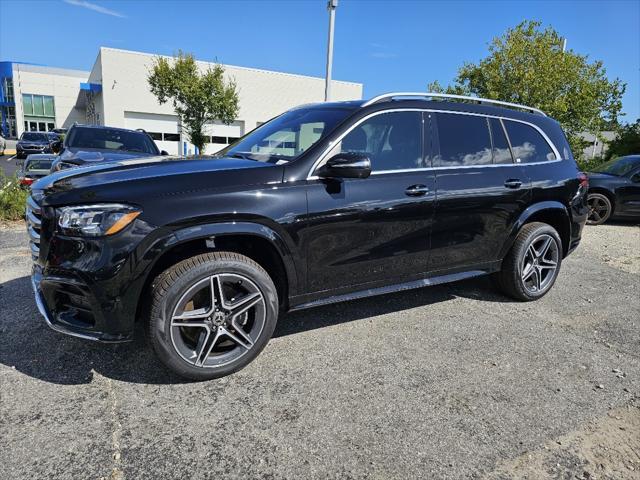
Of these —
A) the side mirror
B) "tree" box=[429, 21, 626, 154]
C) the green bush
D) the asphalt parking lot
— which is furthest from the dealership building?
the side mirror

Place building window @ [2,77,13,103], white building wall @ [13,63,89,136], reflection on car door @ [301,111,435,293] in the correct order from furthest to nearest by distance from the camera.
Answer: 1. building window @ [2,77,13,103]
2. white building wall @ [13,63,89,136]
3. reflection on car door @ [301,111,435,293]

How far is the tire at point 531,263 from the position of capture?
→ 4.43 meters

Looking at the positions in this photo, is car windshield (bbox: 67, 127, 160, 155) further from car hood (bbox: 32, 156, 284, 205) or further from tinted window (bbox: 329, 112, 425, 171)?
tinted window (bbox: 329, 112, 425, 171)

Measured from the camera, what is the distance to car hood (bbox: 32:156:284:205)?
2.68 metres

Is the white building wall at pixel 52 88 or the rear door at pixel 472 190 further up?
the white building wall at pixel 52 88

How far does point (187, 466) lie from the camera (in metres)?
2.20

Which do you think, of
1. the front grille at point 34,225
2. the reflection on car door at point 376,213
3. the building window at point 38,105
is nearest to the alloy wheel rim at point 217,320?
the reflection on car door at point 376,213

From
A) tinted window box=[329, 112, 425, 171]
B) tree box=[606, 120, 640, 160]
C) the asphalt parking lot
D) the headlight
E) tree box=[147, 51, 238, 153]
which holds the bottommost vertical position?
the asphalt parking lot

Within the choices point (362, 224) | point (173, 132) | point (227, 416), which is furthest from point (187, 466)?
point (173, 132)

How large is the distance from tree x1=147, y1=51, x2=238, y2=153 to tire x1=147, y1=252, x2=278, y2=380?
2108cm

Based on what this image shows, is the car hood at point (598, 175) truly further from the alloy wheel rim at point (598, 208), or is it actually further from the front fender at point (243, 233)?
the front fender at point (243, 233)

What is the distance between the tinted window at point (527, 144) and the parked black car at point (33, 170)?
851 cm

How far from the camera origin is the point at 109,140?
8.38 meters

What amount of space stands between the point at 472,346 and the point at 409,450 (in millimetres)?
1500
